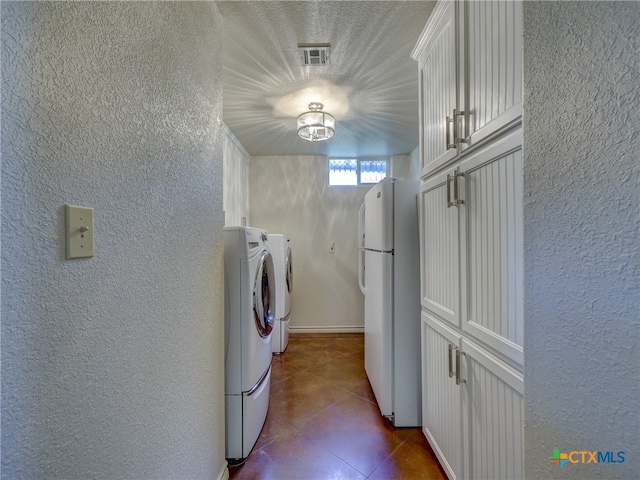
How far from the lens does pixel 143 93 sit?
805mm

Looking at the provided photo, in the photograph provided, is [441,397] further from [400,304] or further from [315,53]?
[315,53]

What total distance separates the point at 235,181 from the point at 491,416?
299 cm

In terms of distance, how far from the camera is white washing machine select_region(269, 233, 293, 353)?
9.31 ft

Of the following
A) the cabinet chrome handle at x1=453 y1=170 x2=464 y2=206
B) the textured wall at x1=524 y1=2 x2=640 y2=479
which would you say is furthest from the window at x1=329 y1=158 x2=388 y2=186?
the textured wall at x1=524 y1=2 x2=640 y2=479

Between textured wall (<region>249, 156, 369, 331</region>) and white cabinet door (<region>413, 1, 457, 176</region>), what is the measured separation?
2158 mm

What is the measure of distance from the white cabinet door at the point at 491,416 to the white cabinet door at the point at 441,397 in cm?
7

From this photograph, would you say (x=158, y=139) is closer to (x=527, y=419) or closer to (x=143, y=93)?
(x=143, y=93)

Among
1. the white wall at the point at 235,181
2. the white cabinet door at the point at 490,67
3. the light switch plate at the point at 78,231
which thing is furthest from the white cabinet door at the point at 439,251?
the white wall at the point at 235,181

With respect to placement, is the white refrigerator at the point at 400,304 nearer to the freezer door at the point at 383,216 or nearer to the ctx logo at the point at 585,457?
the freezer door at the point at 383,216

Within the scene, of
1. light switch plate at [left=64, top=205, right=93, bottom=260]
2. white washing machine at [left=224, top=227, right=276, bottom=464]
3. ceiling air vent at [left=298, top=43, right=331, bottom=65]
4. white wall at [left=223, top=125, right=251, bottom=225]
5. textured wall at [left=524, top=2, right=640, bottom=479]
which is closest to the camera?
textured wall at [left=524, top=2, right=640, bottom=479]

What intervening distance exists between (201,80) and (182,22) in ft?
0.69

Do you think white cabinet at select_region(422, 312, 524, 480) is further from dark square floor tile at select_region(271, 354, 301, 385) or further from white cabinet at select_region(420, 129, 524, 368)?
dark square floor tile at select_region(271, 354, 301, 385)

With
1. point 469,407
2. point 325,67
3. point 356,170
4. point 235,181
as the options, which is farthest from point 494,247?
point 356,170

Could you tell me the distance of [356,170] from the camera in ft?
12.2
